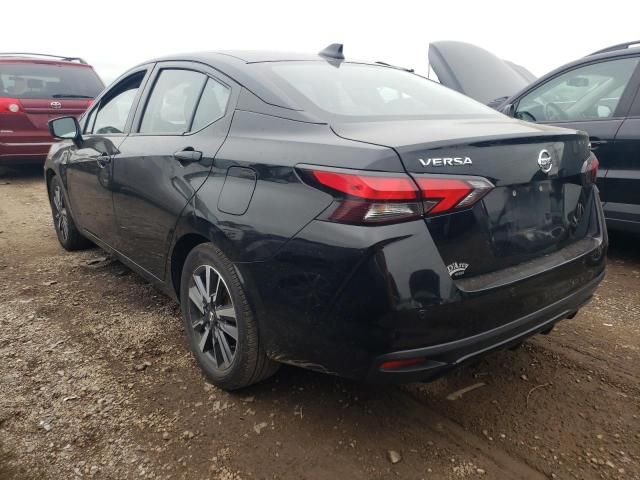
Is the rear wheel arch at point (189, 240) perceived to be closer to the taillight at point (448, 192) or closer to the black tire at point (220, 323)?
the black tire at point (220, 323)

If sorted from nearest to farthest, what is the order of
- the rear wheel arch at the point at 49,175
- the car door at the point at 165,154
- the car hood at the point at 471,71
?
the car door at the point at 165,154, the rear wheel arch at the point at 49,175, the car hood at the point at 471,71

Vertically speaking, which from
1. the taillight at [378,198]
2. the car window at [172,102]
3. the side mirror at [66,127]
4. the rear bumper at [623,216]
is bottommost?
the rear bumper at [623,216]

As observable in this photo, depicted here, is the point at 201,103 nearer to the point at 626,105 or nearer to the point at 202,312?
the point at 202,312

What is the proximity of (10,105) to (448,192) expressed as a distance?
721 cm

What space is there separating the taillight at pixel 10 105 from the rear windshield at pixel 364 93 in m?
6.02

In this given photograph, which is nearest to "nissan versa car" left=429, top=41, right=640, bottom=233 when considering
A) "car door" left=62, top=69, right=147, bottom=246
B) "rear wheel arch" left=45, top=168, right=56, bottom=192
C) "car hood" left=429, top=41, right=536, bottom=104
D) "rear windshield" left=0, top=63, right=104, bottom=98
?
"car hood" left=429, top=41, right=536, bottom=104

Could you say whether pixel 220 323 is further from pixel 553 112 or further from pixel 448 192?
pixel 553 112

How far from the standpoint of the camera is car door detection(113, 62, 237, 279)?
7.83 feet

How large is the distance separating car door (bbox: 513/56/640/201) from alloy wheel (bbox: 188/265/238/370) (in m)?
2.90

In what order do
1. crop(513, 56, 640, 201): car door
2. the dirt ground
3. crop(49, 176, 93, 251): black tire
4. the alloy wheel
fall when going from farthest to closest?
crop(49, 176, 93, 251): black tire, crop(513, 56, 640, 201): car door, the alloy wheel, the dirt ground

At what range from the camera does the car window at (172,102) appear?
8.72ft

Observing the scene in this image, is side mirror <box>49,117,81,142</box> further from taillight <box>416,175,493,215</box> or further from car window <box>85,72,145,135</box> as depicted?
taillight <box>416,175,493,215</box>

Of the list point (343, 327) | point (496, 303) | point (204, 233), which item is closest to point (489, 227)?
point (496, 303)

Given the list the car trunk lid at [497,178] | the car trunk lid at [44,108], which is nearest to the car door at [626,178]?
the car trunk lid at [497,178]
